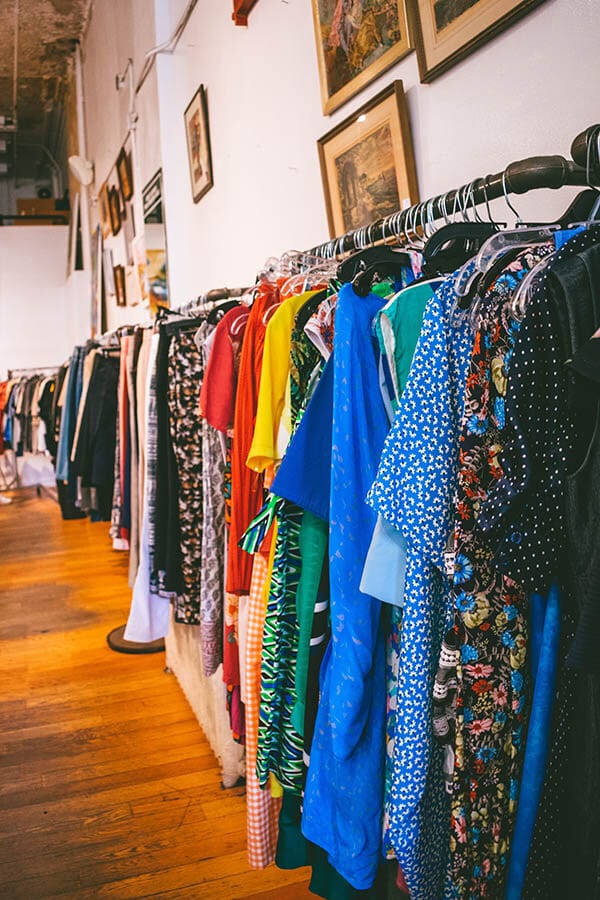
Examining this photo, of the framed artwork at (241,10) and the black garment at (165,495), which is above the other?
the framed artwork at (241,10)

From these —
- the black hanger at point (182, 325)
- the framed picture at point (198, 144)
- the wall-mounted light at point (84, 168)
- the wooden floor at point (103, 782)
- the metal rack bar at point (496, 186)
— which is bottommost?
the wooden floor at point (103, 782)

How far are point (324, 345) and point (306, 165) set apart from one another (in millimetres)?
1295

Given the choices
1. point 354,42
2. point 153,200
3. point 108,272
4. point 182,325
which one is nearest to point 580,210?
point 354,42

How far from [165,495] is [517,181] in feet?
5.26

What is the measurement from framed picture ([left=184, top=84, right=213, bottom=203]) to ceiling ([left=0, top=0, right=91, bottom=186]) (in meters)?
3.38

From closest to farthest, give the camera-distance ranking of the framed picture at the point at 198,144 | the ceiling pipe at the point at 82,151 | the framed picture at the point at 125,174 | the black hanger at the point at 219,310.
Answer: the black hanger at the point at 219,310 → the framed picture at the point at 198,144 → the framed picture at the point at 125,174 → the ceiling pipe at the point at 82,151

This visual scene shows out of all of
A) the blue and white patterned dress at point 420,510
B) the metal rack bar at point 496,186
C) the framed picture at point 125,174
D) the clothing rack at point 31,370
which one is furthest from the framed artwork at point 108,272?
the blue and white patterned dress at point 420,510

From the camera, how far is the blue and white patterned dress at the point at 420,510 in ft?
3.16

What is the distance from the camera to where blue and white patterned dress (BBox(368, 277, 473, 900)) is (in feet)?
3.16

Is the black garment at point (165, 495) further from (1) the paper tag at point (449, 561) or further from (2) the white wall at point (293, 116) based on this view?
(1) the paper tag at point (449, 561)

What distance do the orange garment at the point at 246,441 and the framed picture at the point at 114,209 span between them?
14.3 ft

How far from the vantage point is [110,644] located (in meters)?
3.86

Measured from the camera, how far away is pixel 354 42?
192 cm

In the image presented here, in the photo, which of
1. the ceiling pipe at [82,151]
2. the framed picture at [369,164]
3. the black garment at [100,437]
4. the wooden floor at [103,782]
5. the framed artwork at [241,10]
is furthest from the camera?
the ceiling pipe at [82,151]
